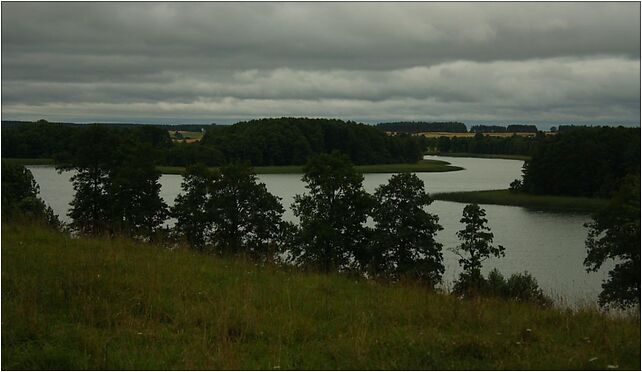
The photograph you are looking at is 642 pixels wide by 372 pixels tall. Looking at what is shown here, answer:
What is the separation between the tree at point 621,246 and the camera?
77.8ft

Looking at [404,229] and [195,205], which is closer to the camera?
[404,229]

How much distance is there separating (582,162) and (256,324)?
81457 millimetres

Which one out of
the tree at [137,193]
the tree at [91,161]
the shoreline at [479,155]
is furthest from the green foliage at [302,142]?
the tree at [137,193]

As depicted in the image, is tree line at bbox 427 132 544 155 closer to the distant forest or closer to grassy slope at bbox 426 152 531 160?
grassy slope at bbox 426 152 531 160

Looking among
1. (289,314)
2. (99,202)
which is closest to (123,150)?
(99,202)

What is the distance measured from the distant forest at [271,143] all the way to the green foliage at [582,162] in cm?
2754

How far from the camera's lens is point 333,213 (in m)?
31.6

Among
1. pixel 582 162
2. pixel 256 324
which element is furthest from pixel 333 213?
pixel 582 162

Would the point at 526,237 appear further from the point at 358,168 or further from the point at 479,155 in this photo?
the point at 479,155

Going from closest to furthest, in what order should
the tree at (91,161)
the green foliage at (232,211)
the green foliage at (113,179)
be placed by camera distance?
the green foliage at (232,211)
the green foliage at (113,179)
the tree at (91,161)

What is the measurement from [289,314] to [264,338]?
0.79 metres

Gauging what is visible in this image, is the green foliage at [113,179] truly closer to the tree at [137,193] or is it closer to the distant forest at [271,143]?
the tree at [137,193]

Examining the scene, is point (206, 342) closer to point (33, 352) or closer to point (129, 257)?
point (33, 352)

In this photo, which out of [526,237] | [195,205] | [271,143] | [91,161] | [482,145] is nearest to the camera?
[195,205]
